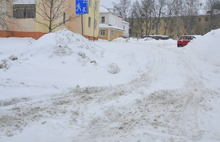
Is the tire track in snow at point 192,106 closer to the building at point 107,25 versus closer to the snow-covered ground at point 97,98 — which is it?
the snow-covered ground at point 97,98

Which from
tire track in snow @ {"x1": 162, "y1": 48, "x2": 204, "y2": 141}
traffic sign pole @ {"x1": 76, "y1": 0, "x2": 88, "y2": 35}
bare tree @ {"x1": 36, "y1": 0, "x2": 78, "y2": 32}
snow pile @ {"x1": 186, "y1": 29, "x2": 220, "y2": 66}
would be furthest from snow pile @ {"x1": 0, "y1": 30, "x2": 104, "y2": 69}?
snow pile @ {"x1": 186, "y1": 29, "x2": 220, "y2": 66}

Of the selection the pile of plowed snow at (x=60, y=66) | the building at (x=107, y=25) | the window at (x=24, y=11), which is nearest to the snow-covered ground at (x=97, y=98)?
the pile of plowed snow at (x=60, y=66)

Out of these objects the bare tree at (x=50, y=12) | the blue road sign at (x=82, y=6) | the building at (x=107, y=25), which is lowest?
the blue road sign at (x=82, y=6)

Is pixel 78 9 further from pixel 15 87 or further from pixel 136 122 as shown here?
pixel 136 122

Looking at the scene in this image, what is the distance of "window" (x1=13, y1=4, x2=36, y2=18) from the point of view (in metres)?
20.3

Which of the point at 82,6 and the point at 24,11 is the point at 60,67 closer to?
the point at 82,6

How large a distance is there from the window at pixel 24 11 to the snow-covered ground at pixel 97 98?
14625 millimetres

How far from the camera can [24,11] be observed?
67.3 feet

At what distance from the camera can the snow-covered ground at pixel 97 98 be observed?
3.34m

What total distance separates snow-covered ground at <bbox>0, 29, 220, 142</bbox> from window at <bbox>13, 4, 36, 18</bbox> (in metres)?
14.6

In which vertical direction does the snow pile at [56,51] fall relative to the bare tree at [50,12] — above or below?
below

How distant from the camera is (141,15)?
180 feet

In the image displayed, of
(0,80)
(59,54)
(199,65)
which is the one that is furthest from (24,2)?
(199,65)

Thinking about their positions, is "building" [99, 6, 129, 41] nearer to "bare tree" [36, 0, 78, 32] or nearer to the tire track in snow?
"bare tree" [36, 0, 78, 32]
